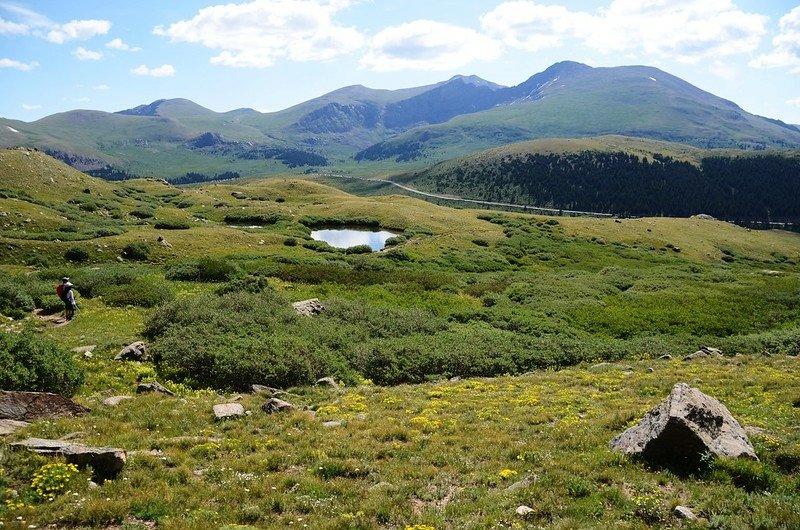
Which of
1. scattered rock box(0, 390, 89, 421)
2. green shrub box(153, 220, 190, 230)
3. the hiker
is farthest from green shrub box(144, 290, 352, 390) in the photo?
green shrub box(153, 220, 190, 230)

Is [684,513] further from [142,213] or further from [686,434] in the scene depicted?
[142,213]

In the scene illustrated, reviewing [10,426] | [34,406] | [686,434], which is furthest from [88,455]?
[686,434]

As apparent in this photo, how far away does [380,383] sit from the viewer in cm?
2742

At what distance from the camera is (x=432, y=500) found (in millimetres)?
12672

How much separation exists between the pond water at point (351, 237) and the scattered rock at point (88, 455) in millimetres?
79923

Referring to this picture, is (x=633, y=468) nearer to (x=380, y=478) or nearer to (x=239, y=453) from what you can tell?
(x=380, y=478)

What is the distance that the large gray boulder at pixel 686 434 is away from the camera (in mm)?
13602

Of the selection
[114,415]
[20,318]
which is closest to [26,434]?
[114,415]

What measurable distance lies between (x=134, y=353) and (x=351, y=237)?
78975mm

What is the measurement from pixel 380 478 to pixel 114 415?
9.99m

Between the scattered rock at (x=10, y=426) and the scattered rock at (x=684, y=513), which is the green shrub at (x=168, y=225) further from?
the scattered rock at (x=684, y=513)

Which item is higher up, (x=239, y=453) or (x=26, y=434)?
(x=26, y=434)

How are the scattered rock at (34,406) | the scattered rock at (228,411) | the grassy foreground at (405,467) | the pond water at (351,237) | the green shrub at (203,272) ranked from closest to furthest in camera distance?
the grassy foreground at (405,467) < the scattered rock at (34,406) < the scattered rock at (228,411) < the green shrub at (203,272) < the pond water at (351,237)

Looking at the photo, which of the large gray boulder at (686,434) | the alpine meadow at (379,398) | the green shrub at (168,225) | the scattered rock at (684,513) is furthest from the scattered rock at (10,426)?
the green shrub at (168,225)
